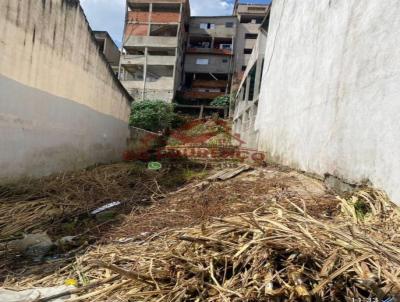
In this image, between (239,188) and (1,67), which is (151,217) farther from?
(1,67)

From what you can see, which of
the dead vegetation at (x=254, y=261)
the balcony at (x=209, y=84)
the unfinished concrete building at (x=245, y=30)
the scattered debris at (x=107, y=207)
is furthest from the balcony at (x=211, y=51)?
the dead vegetation at (x=254, y=261)

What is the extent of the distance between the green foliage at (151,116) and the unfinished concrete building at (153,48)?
636cm

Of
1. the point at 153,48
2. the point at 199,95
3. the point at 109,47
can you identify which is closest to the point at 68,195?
the point at 199,95

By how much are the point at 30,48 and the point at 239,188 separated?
14.8 feet

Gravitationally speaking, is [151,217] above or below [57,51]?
below

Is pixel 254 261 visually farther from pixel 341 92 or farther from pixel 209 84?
pixel 209 84

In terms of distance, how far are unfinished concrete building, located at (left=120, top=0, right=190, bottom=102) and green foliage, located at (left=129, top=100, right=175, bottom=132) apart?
6355 millimetres

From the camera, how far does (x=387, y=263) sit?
2039 mm

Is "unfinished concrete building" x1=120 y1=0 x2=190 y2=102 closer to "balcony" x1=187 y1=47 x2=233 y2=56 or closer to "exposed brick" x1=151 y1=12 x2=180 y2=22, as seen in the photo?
"exposed brick" x1=151 y1=12 x2=180 y2=22

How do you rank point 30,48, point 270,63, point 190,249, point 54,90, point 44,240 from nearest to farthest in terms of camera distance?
point 190,249
point 44,240
point 30,48
point 54,90
point 270,63

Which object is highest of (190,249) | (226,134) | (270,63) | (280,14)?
(280,14)

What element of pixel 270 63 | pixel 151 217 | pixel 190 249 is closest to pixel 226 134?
pixel 270 63

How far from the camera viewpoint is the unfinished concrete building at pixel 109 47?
3051cm

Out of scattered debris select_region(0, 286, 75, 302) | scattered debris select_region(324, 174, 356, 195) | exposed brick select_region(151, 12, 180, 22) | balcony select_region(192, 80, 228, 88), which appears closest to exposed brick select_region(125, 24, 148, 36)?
exposed brick select_region(151, 12, 180, 22)
